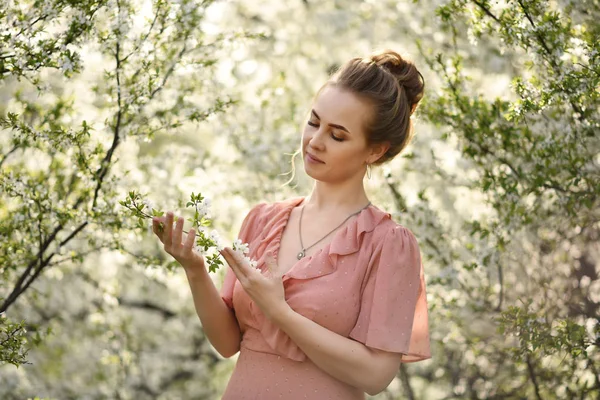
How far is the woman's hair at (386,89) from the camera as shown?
221cm

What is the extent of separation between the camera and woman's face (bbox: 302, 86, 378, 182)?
85.7 inches

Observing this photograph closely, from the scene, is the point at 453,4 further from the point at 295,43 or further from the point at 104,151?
the point at 295,43

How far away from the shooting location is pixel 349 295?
6.95 feet

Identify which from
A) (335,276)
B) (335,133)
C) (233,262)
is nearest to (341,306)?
(335,276)

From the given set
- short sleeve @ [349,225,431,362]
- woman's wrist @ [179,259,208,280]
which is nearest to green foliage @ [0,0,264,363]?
woman's wrist @ [179,259,208,280]

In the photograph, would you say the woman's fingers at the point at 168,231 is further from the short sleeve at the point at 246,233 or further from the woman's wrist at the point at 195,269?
the short sleeve at the point at 246,233

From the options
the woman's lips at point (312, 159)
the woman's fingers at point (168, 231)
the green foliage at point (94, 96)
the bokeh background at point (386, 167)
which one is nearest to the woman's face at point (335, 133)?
the woman's lips at point (312, 159)

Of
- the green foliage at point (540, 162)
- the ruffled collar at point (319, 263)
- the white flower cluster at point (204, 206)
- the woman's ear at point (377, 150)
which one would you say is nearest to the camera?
the white flower cluster at point (204, 206)

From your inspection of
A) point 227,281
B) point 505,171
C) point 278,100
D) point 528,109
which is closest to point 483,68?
point 278,100

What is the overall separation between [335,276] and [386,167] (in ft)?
4.51

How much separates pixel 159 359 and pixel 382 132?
4.64 meters

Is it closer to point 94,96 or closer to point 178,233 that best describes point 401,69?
point 178,233

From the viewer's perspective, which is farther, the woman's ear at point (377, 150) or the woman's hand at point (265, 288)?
the woman's ear at point (377, 150)

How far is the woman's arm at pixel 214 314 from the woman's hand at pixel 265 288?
21cm
